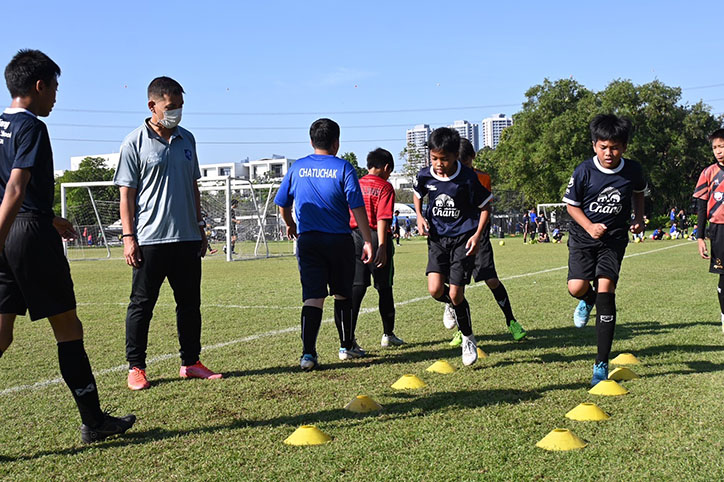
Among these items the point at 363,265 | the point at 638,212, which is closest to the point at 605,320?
the point at 638,212

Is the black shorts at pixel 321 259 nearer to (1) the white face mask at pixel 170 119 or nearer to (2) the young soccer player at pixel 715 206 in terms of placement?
(1) the white face mask at pixel 170 119

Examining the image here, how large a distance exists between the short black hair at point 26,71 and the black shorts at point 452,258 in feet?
10.3

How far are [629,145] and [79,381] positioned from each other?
64359 millimetres

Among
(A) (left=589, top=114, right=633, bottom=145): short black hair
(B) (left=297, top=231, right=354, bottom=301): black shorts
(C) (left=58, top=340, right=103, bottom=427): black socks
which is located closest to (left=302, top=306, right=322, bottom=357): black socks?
(B) (left=297, top=231, right=354, bottom=301): black shorts

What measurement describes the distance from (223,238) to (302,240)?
111 feet

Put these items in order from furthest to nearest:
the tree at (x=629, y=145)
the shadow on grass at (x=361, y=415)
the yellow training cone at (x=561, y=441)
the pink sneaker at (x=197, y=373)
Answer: the tree at (x=629, y=145) < the pink sneaker at (x=197, y=373) < the shadow on grass at (x=361, y=415) < the yellow training cone at (x=561, y=441)

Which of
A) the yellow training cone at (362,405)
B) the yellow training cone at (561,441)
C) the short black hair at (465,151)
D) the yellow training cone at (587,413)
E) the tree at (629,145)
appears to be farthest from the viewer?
the tree at (629,145)

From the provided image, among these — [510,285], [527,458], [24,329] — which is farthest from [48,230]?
[510,285]

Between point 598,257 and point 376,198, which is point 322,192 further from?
point 598,257

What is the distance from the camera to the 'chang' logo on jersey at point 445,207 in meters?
5.88

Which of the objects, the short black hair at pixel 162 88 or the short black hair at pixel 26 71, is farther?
the short black hair at pixel 162 88

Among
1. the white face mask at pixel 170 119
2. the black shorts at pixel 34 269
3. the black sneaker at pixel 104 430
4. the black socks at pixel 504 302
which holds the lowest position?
the black sneaker at pixel 104 430

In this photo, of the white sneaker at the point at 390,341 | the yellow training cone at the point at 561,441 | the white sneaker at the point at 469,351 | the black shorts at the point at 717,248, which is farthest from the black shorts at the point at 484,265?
the yellow training cone at the point at 561,441

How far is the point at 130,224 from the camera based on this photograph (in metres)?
5.13
